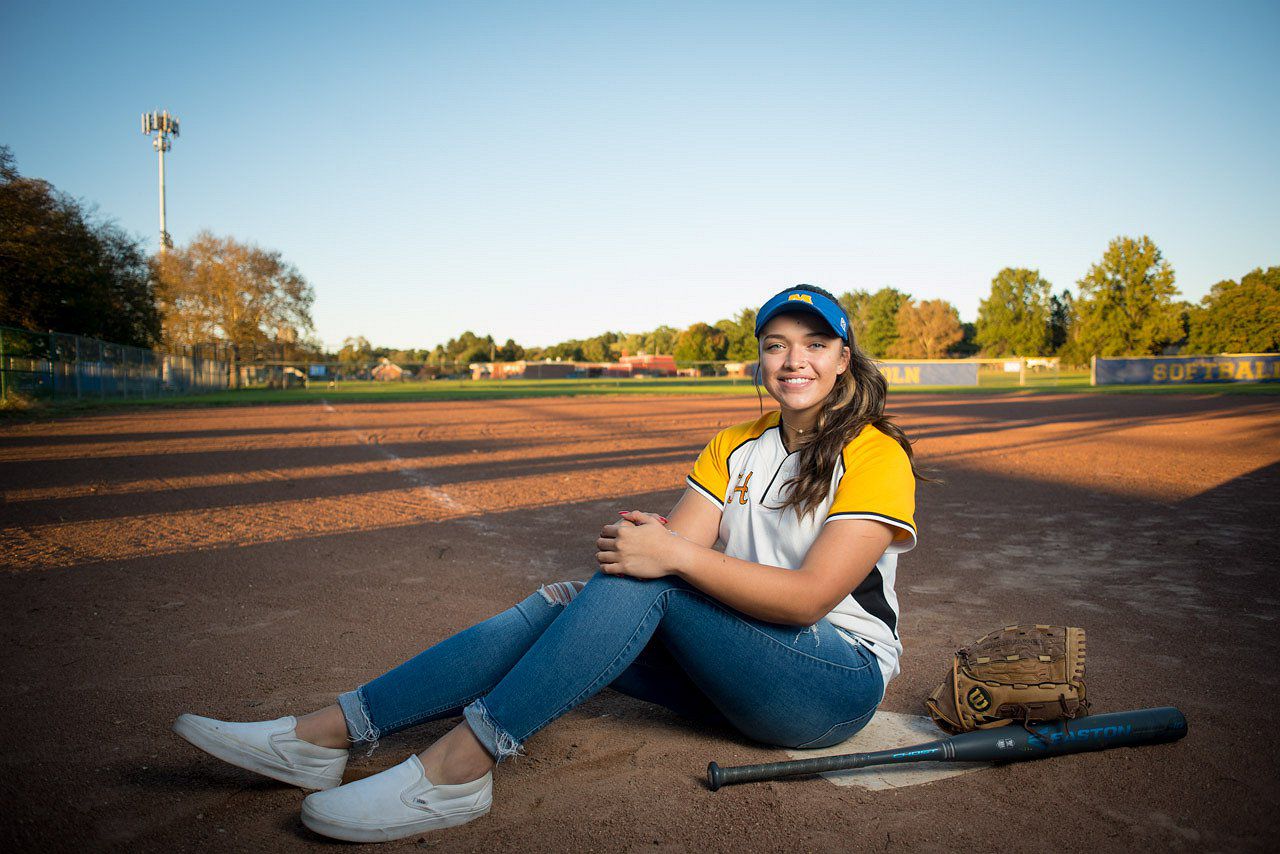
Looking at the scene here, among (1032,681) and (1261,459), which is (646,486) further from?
(1261,459)

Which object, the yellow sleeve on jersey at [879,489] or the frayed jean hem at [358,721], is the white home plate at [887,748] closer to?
the yellow sleeve on jersey at [879,489]

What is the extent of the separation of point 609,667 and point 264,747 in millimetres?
999

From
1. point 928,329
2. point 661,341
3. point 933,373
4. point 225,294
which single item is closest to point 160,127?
point 225,294

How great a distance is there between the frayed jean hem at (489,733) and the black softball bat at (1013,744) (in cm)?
61

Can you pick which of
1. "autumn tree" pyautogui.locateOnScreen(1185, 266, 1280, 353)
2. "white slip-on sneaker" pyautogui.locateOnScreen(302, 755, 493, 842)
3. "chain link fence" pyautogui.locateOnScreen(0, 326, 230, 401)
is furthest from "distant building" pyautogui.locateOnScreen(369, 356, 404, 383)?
"white slip-on sneaker" pyautogui.locateOnScreen(302, 755, 493, 842)

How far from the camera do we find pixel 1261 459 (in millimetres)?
10484

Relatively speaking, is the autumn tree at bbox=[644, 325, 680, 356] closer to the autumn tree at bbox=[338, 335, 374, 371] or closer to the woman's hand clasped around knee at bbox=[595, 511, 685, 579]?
the autumn tree at bbox=[338, 335, 374, 371]

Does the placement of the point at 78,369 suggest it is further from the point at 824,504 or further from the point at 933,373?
the point at 933,373

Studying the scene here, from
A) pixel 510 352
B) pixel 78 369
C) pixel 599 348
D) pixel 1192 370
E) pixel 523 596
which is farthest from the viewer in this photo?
pixel 599 348

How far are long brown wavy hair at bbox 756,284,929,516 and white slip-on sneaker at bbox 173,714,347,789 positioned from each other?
153 cm

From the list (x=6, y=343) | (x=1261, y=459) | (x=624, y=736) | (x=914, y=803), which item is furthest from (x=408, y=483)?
(x=6, y=343)

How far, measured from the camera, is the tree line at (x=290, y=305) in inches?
1047

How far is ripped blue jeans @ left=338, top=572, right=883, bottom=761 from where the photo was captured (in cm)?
208

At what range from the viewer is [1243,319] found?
55.0m
